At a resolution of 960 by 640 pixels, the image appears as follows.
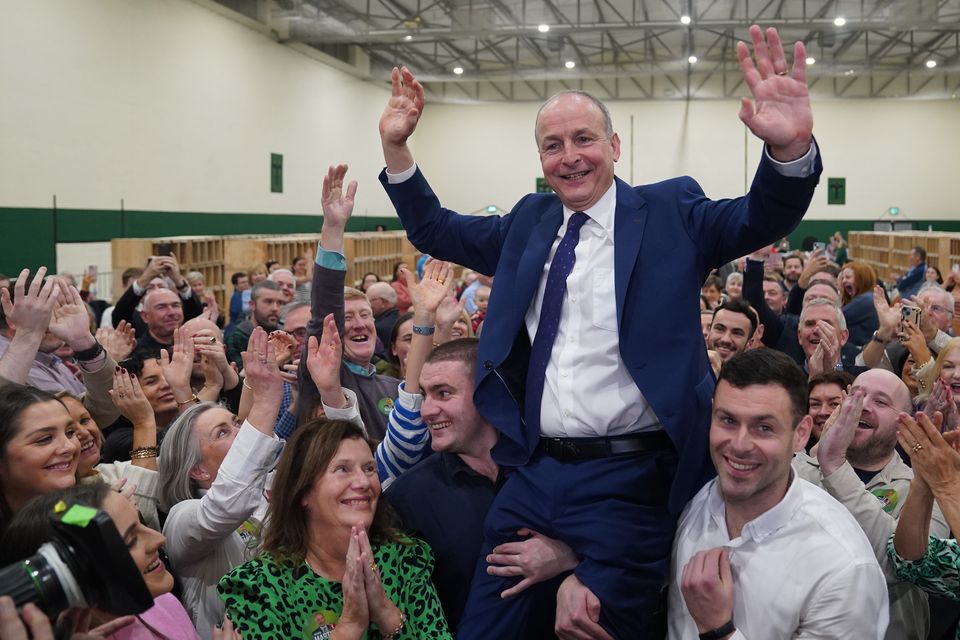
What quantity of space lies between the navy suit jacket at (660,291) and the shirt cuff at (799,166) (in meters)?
0.01

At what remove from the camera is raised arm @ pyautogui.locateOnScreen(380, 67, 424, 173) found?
2.87 m

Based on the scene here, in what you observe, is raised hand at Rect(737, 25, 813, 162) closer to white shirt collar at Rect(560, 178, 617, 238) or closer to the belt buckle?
white shirt collar at Rect(560, 178, 617, 238)

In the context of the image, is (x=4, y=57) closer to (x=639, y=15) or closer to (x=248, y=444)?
(x=248, y=444)

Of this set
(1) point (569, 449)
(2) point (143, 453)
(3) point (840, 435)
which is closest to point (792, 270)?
(3) point (840, 435)

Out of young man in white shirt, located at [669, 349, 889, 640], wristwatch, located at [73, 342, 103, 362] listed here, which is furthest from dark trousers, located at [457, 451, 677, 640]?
wristwatch, located at [73, 342, 103, 362]

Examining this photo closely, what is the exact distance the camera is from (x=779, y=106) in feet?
7.38

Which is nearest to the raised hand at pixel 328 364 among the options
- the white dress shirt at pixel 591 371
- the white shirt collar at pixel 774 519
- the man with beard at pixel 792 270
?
the white dress shirt at pixel 591 371

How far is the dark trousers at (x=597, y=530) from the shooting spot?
2459 mm

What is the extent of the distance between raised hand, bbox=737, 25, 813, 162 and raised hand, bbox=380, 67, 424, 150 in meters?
1.04

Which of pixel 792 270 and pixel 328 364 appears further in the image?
pixel 792 270

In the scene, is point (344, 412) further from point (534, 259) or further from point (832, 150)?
point (832, 150)

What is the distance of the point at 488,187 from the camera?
27625mm

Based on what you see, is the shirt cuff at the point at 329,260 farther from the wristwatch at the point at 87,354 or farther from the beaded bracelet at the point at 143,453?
the wristwatch at the point at 87,354

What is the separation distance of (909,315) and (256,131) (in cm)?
1567
